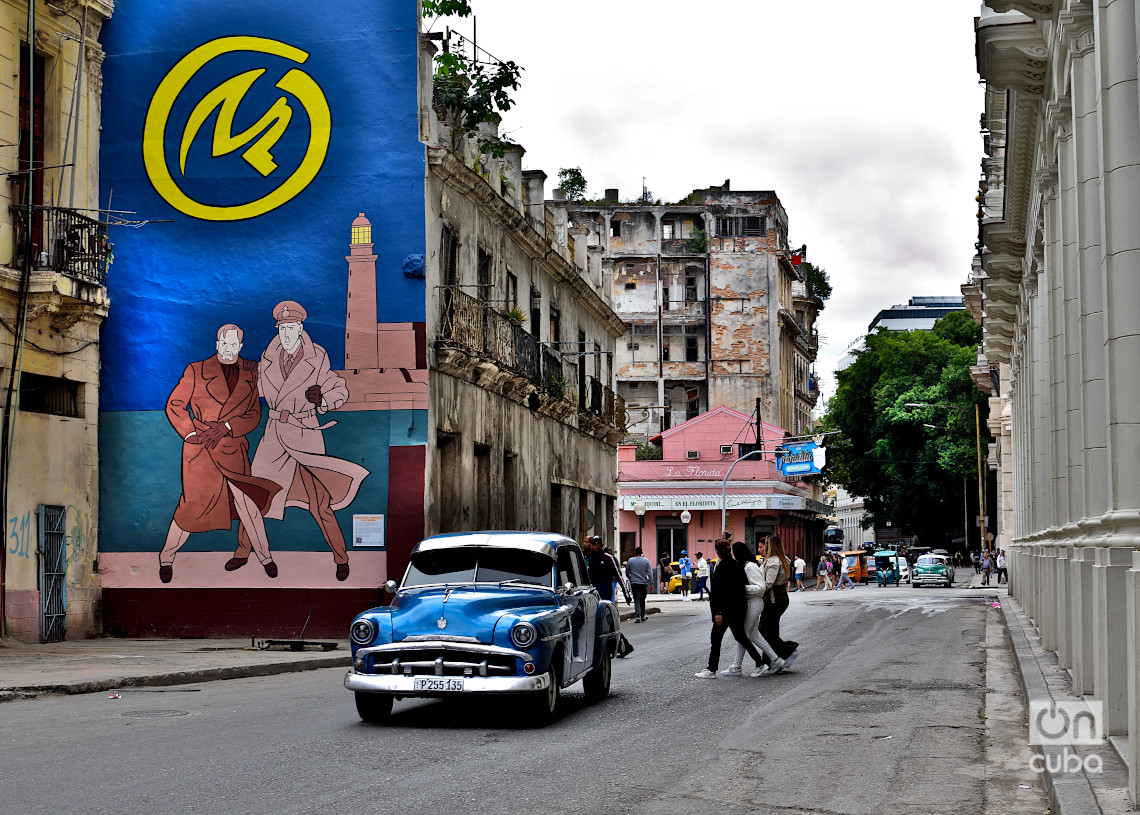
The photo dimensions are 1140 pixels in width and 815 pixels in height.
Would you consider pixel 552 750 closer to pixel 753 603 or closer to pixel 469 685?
pixel 469 685

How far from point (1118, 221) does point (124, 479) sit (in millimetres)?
18328

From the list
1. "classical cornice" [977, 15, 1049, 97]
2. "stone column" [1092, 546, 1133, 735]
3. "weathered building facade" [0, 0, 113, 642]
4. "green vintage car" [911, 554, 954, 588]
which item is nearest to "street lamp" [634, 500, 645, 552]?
"green vintage car" [911, 554, 954, 588]

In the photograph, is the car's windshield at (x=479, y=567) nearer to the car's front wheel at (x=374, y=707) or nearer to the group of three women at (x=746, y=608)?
the car's front wheel at (x=374, y=707)

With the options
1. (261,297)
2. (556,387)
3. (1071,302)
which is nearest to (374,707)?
(1071,302)

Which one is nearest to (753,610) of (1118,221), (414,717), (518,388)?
(414,717)

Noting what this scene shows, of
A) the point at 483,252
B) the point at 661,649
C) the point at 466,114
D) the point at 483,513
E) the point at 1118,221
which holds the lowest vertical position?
the point at 661,649

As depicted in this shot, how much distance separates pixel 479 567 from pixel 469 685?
1.77 m

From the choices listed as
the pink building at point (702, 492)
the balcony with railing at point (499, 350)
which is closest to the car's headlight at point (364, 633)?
the balcony with railing at point (499, 350)

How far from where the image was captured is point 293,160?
2342 centimetres

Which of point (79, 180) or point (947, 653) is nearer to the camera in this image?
point (947, 653)

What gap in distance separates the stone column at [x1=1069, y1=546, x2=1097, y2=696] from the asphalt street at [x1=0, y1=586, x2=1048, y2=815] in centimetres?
65

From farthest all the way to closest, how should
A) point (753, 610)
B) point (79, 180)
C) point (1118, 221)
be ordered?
point (79, 180), point (753, 610), point (1118, 221)

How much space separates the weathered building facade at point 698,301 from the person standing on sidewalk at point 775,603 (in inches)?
2265

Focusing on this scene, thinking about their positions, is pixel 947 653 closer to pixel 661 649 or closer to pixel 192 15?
pixel 661 649
